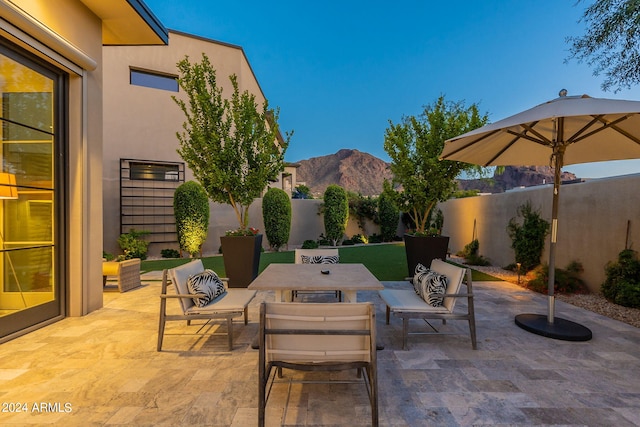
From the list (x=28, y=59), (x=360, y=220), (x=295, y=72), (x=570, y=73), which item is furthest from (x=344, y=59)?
(x=28, y=59)

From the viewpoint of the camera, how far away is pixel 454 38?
21266 mm

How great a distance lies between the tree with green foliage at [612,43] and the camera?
4.22m

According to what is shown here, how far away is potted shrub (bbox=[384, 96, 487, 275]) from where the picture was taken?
6.00 m

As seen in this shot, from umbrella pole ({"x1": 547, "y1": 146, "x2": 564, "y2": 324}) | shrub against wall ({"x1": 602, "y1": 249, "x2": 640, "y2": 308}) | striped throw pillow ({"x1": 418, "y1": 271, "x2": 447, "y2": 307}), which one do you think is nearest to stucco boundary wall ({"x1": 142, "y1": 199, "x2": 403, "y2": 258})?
striped throw pillow ({"x1": 418, "y1": 271, "x2": 447, "y2": 307})

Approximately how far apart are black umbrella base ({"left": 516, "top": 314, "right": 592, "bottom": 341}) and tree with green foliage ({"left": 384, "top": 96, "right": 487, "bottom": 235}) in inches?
108

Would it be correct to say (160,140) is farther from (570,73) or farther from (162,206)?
(570,73)

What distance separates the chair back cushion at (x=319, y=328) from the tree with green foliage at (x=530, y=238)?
6.29 m

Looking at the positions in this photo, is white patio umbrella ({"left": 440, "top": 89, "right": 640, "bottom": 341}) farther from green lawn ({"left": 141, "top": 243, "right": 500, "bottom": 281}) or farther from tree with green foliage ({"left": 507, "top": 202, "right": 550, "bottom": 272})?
green lawn ({"left": 141, "top": 243, "right": 500, "bottom": 281})

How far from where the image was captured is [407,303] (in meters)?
3.22

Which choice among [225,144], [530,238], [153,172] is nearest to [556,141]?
[530,238]

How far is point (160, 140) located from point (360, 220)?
29.5 ft

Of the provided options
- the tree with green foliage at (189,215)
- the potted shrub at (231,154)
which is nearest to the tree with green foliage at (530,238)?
the potted shrub at (231,154)

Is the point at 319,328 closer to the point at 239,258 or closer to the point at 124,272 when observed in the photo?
the point at 239,258

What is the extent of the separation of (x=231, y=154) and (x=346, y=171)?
184 ft
